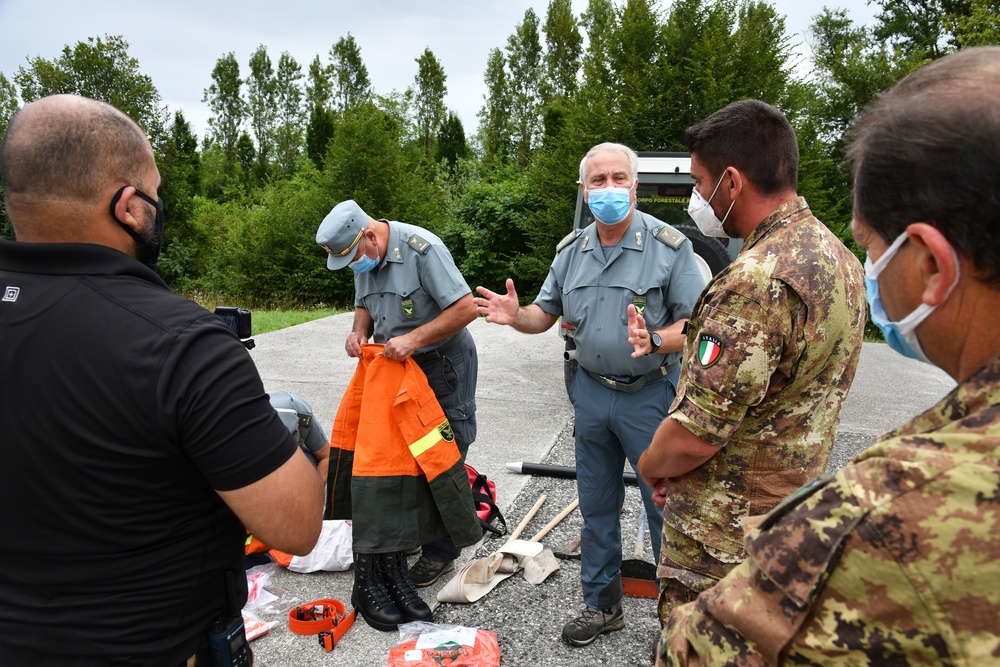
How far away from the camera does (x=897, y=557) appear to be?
0.72 m

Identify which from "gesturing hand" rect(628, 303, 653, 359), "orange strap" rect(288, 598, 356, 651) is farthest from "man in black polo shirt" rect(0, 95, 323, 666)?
"orange strap" rect(288, 598, 356, 651)

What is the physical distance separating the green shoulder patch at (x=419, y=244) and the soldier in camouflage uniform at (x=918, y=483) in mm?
2705

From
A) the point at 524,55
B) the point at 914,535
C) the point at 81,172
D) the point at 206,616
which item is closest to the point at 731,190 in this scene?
the point at 914,535

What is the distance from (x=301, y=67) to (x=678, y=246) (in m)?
47.4

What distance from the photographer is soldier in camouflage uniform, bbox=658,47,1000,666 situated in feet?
2.30

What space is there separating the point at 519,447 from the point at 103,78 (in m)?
31.2

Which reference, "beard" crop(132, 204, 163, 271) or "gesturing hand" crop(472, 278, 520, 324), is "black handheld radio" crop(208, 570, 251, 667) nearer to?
"beard" crop(132, 204, 163, 271)

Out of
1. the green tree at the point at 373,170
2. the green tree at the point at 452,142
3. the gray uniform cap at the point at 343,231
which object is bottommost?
the gray uniform cap at the point at 343,231

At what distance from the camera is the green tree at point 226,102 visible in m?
43.9

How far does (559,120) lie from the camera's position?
22016 mm

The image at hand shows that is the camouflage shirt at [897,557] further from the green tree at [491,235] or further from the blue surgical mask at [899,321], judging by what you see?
the green tree at [491,235]

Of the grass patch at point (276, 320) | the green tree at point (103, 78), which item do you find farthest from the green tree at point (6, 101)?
the grass patch at point (276, 320)

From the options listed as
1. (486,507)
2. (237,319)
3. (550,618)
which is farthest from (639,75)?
(237,319)

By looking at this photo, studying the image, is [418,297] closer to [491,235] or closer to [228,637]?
[228,637]
